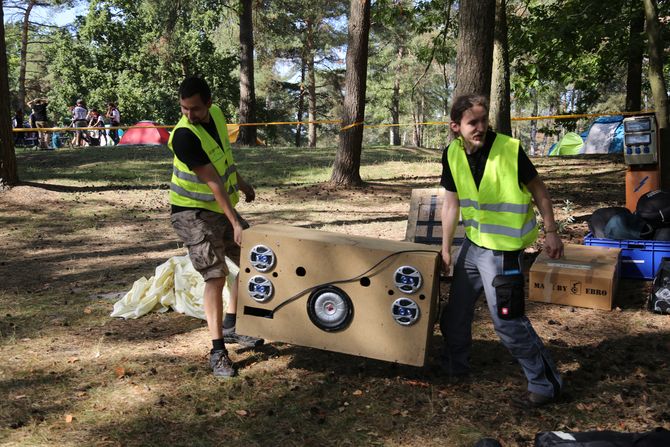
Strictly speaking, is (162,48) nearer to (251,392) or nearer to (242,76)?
(242,76)

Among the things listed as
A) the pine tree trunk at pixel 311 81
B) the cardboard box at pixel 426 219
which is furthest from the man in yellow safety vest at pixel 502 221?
the pine tree trunk at pixel 311 81

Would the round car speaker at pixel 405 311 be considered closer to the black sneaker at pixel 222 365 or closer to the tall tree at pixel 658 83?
the black sneaker at pixel 222 365

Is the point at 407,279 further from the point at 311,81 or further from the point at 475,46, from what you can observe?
the point at 311,81

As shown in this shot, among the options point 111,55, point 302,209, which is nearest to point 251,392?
point 302,209

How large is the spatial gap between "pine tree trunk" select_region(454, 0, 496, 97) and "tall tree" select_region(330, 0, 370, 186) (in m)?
4.65

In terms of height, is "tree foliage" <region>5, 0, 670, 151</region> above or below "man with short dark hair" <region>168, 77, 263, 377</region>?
above

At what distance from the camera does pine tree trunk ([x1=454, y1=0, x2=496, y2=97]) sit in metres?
8.21

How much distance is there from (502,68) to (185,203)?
12841mm

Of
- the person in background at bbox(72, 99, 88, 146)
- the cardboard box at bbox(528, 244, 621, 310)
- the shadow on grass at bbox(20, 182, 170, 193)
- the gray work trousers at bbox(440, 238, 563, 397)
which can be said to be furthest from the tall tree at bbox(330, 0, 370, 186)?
the person in background at bbox(72, 99, 88, 146)

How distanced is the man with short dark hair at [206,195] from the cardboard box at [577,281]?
3.09 meters

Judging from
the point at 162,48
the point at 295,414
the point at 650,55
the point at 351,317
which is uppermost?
the point at 162,48

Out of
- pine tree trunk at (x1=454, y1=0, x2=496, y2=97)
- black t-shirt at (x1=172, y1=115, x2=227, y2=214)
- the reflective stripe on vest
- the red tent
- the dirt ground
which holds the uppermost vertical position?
pine tree trunk at (x1=454, y1=0, x2=496, y2=97)

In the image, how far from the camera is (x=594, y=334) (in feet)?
18.3

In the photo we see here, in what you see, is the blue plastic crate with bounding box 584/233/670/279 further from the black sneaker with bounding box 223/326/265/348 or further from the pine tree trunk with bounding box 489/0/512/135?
the pine tree trunk with bounding box 489/0/512/135
